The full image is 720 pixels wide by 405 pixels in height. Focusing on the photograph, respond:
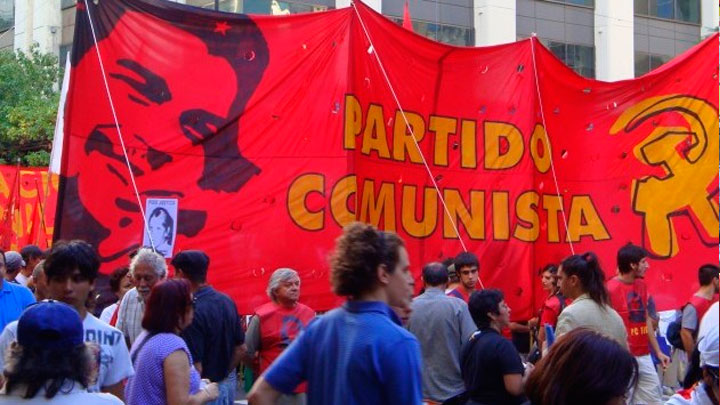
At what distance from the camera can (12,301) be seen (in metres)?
6.77

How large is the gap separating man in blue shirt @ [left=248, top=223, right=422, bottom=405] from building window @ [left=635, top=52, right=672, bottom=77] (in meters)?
34.4

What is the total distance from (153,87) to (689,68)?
17.7ft

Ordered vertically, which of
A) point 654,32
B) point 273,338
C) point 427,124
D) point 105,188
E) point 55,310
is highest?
point 654,32

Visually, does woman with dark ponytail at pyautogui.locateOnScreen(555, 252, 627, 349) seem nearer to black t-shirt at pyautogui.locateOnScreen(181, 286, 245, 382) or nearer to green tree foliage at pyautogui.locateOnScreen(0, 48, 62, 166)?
black t-shirt at pyautogui.locateOnScreen(181, 286, 245, 382)

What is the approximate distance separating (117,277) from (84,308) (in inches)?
121

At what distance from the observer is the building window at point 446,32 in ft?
111

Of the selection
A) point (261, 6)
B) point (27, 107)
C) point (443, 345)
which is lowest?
point (443, 345)

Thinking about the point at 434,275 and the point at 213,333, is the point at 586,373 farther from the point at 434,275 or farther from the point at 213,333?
the point at 434,275

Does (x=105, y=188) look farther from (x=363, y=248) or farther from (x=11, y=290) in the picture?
(x=363, y=248)

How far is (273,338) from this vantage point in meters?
7.77

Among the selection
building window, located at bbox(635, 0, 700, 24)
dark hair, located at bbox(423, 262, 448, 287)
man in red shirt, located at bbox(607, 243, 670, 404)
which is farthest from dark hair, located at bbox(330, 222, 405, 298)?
building window, located at bbox(635, 0, 700, 24)

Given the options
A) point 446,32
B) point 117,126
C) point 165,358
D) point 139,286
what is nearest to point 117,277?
point 117,126

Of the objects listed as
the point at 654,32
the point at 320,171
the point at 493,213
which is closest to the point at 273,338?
the point at 320,171

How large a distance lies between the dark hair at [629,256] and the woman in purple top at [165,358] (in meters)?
3.94
